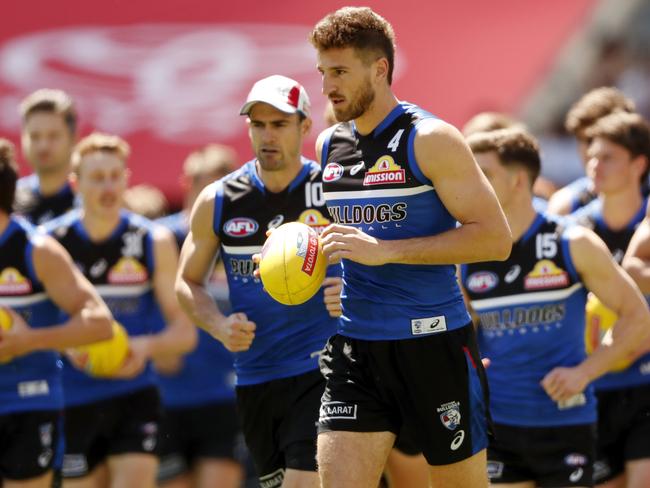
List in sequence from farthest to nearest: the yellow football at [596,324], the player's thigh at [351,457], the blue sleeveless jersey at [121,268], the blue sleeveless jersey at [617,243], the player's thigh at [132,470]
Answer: the blue sleeveless jersey at [121,268], the player's thigh at [132,470], the blue sleeveless jersey at [617,243], the yellow football at [596,324], the player's thigh at [351,457]

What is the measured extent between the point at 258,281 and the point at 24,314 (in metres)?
1.69

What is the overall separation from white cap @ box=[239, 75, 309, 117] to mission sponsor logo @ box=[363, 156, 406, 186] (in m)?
1.10

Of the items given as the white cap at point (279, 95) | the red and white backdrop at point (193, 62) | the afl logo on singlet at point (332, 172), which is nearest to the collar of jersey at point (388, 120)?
the afl logo on singlet at point (332, 172)

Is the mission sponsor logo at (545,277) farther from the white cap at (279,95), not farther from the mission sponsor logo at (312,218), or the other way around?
the white cap at (279,95)

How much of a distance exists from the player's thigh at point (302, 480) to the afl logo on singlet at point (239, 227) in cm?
132

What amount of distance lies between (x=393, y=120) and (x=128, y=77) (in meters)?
8.95

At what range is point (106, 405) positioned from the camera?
28.2 ft

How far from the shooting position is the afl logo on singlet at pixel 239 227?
6719 mm

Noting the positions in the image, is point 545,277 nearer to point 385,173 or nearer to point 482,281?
point 482,281

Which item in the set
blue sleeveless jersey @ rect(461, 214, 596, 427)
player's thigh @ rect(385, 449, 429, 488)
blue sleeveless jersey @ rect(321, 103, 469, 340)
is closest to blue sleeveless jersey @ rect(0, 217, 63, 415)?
player's thigh @ rect(385, 449, 429, 488)

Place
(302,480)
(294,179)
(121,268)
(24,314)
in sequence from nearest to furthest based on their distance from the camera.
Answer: (302,480) → (294,179) → (24,314) → (121,268)

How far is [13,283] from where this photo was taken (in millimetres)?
7434

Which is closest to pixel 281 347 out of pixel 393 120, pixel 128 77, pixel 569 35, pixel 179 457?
pixel 393 120

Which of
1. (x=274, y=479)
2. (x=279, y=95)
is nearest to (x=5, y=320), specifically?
(x=274, y=479)
